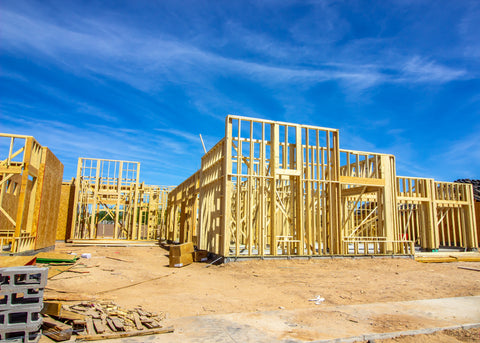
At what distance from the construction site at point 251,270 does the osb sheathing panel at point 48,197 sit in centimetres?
6

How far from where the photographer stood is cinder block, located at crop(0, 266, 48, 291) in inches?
167

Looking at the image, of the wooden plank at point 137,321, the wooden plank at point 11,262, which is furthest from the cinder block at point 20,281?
the wooden plank at point 11,262

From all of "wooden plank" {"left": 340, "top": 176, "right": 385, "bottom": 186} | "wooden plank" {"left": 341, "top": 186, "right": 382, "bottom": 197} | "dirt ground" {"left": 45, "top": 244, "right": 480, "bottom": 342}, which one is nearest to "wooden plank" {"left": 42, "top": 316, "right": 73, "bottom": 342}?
"dirt ground" {"left": 45, "top": 244, "right": 480, "bottom": 342}

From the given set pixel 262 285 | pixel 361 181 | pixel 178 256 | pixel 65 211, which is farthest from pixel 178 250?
pixel 65 211

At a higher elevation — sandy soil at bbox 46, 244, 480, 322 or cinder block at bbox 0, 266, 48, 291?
cinder block at bbox 0, 266, 48, 291

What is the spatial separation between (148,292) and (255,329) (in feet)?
12.8

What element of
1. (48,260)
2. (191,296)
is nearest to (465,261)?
(191,296)

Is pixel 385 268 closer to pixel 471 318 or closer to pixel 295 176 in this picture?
pixel 295 176

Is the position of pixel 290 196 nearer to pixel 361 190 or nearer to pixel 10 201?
pixel 361 190

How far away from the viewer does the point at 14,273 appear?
425 cm

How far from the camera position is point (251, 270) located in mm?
11445

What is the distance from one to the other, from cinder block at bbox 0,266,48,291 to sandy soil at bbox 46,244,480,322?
7.59 feet

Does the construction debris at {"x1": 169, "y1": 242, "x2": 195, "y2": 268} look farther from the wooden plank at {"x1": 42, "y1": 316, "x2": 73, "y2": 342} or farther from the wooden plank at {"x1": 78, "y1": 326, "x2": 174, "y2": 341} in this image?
the wooden plank at {"x1": 78, "y1": 326, "x2": 174, "y2": 341}

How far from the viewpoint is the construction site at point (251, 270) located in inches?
194
